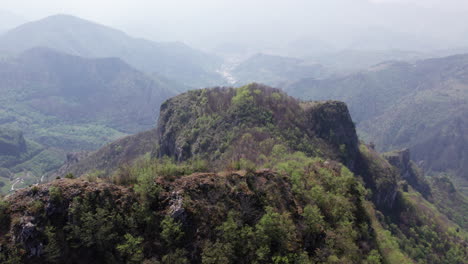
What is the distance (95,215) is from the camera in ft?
105

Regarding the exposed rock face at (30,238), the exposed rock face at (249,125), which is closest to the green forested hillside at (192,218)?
the exposed rock face at (30,238)

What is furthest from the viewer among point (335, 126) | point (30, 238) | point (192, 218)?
point (335, 126)

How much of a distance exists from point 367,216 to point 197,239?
Result: 3670 centimetres

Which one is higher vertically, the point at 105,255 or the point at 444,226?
the point at 105,255

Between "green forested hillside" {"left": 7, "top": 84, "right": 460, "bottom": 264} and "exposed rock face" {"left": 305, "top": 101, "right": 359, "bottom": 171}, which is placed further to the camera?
"exposed rock face" {"left": 305, "top": 101, "right": 359, "bottom": 171}

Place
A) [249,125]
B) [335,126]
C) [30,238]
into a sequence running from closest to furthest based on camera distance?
1. [30,238]
2. [249,125]
3. [335,126]

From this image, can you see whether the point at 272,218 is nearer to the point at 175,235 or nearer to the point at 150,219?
the point at 175,235

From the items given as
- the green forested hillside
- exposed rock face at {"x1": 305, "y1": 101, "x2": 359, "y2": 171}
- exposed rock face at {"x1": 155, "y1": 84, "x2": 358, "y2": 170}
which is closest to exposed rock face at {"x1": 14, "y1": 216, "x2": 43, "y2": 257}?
the green forested hillside

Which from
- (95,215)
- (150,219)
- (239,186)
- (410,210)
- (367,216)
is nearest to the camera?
(95,215)

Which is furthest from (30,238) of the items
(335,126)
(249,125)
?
(335,126)

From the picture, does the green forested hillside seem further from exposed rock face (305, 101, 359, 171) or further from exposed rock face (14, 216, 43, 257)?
exposed rock face (305, 101, 359, 171)

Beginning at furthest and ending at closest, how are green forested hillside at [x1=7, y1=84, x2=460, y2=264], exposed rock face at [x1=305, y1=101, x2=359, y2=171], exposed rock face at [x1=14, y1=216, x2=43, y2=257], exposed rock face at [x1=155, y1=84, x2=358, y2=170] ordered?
exposed rock face at [x1=305, y1=101, x2=359, y2=171] < exposed rock face at [x1=155, y1=84, x2=358, y2=170] < green forested hillside at [x1=7, y1=84, x2=460, y2=264] < exposed rock face at [x1=14, y1=216, x2=43, y2=257]

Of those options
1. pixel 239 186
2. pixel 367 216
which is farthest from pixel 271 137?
pixel 239 186

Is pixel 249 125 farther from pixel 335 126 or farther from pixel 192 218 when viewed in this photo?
pixel 192 218
